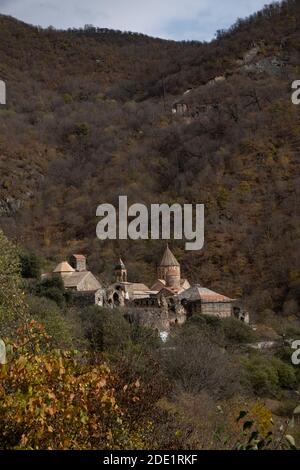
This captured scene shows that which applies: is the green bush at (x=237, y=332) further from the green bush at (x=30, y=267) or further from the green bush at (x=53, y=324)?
the green bush at (x=53, y=324)

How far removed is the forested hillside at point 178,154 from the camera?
49031mm

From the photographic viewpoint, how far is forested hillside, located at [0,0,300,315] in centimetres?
4903

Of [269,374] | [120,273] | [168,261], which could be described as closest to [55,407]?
[269,374]

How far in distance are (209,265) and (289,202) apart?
8.36 metres

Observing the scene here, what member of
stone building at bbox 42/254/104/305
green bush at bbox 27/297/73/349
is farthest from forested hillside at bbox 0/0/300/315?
green bush at bbox 27/297/73/349

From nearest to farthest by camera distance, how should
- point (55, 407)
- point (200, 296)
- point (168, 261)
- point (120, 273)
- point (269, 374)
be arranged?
point (55, 407) → point (269, 374) → point (200, 296) → point (120, 273) → point (168, 261)

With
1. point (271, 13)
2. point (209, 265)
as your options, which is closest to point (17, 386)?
point (209, 265)

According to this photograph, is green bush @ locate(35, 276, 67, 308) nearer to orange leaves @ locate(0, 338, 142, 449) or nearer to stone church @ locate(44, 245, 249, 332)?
stone church @ locate(44, 245, 249, 332)

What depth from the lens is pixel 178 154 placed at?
69.4m

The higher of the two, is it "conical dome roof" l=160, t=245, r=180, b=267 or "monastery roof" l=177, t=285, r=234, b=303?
"conical dome roof" l=160, t=245, r=180, b=267

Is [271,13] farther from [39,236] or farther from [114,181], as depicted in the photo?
[39,236]

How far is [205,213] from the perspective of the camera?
54.4 meters

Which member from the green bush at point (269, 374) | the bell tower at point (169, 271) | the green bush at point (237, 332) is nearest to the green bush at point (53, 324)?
the green bush at point (269, 374)

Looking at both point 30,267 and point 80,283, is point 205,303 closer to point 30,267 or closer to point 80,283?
point 80,283
